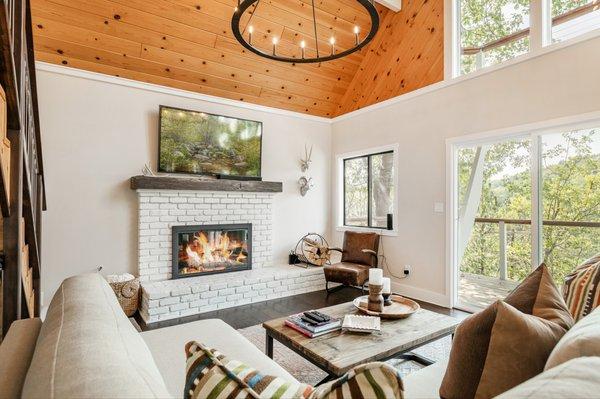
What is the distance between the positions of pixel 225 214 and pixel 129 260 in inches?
50.3

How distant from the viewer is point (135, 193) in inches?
159

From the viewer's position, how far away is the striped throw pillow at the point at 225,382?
62cm

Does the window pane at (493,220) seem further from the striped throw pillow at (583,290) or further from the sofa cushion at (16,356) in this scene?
the sofa cushion at (16,356)

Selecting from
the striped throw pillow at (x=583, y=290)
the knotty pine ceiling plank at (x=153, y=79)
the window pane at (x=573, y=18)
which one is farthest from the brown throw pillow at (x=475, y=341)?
the knotty pine ceiling plank at (x=153, y=79)

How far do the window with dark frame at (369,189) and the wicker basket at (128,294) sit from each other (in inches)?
130

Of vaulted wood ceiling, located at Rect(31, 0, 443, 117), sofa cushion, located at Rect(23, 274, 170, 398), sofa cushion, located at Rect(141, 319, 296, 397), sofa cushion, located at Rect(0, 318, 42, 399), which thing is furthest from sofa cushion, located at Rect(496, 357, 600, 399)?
vaulted wood ceiling, located at Rect(31, 0, 443, 117)

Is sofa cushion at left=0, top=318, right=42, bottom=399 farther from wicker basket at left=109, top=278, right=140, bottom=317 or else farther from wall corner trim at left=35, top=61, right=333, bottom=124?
wall corner trim at left=35, top=61, right=333, bottom=124

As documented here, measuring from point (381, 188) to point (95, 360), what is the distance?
4.70 meters

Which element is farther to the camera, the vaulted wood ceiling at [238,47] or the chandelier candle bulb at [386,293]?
the vaulted wood ceiling at [238,47]

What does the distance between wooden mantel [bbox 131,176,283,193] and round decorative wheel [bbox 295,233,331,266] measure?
99cm

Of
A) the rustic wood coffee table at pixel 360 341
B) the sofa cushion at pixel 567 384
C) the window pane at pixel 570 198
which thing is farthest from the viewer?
the window pane at pixel 570 198

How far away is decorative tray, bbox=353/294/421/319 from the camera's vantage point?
2.27m

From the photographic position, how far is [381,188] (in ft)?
16.7

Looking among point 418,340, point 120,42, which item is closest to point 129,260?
point 120,42
